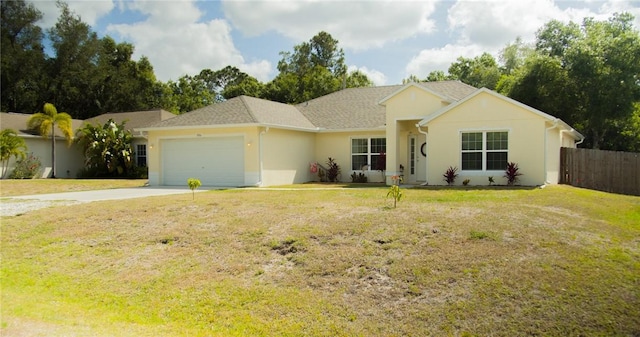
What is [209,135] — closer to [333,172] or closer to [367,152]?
[333,172]

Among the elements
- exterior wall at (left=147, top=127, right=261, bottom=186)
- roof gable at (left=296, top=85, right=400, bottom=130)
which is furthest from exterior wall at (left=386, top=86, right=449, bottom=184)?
exterior wall at (left=147, top=127, right=261, bottom=186)

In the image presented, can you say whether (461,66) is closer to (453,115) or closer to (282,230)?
(453,115)

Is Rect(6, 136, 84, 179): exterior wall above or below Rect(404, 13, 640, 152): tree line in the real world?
below

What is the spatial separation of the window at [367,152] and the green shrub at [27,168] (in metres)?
18.6

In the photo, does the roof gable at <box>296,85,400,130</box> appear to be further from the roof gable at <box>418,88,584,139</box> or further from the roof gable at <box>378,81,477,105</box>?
the roof gable at <box>418,88,584,139</box>

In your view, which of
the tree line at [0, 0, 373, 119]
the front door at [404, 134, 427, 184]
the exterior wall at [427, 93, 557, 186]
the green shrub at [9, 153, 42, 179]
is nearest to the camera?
the exterior wall at [427, 93, 557, 186]

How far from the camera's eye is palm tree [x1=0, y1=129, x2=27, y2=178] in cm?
2458

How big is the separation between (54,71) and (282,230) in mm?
40332

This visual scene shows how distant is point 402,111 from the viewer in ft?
63.3

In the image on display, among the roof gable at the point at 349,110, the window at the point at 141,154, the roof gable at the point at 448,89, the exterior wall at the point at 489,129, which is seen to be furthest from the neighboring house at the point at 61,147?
the exterior wall at the point at 489,129

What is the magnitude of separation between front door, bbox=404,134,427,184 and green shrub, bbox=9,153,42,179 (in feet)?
69.2

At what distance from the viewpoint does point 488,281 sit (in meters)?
6.38

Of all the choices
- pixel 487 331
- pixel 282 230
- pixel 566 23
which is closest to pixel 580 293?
pixel 487 331

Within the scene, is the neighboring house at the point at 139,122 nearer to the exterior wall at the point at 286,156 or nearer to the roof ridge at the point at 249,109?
the roof ridge at the point at 249,109
